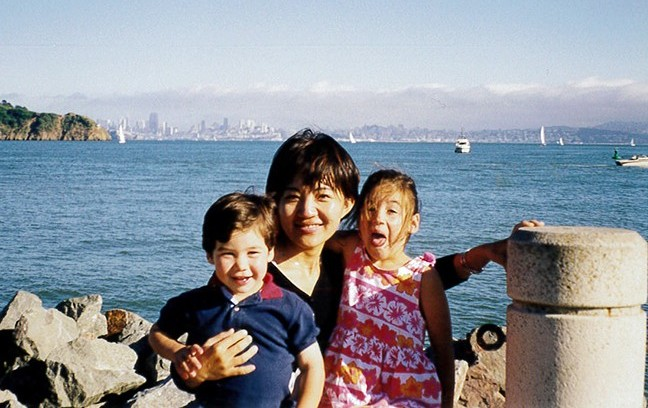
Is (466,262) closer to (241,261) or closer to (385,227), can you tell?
(385,227)

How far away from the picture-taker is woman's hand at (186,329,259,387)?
11.6 ft

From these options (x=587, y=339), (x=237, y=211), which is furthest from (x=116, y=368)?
(x=587, y=339)

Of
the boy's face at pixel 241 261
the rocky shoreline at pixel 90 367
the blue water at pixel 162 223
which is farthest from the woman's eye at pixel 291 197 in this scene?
the rocky shoreline at pixel 90 367

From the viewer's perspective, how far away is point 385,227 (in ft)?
13.7

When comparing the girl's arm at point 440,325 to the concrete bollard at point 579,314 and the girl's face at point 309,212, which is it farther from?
the girl's face at point 309,212

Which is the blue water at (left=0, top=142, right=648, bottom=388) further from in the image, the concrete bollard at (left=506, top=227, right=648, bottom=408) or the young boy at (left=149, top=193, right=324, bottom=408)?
the concrete bollard at (left=506, top=227, right=648, bottom=408)

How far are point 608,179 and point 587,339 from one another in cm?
6480

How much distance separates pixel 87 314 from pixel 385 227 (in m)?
9.39

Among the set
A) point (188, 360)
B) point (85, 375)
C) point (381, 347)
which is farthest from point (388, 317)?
point (85, 375)

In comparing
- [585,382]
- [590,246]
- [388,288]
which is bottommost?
[585,382]

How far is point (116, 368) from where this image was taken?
351 inches

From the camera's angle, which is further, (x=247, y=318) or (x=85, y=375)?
(x=85, y=375)

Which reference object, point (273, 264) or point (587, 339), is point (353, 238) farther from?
point (587, 339)

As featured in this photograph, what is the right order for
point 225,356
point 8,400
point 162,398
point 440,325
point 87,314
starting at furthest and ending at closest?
point 87,314, point 8,400, point 162,398, point 440,325, point 225,356
